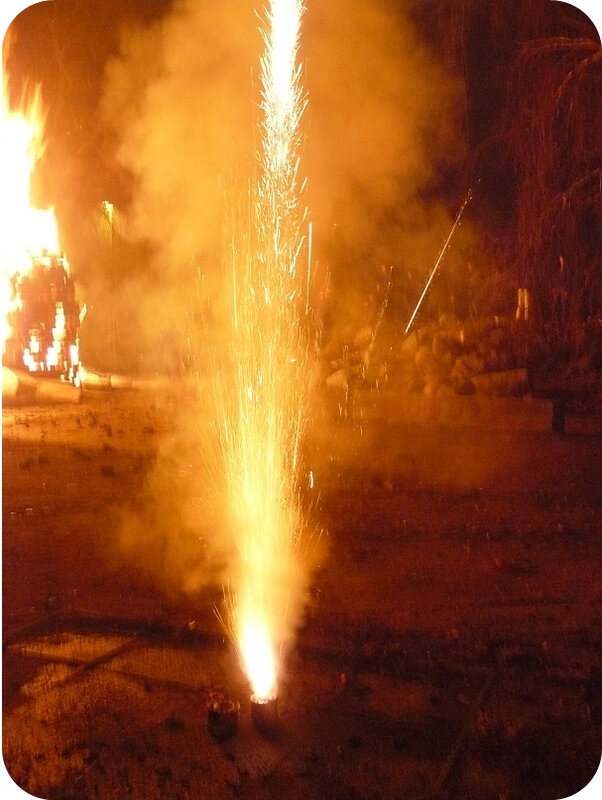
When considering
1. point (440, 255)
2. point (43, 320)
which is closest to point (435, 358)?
point (440, 255)

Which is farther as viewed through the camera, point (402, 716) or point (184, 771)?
point (402, 716)

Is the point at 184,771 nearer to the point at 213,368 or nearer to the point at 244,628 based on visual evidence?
the point at 244,628

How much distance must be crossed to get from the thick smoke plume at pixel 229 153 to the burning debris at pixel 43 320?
388 mm

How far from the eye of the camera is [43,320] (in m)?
3.39

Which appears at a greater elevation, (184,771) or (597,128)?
(597,128)

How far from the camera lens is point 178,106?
10.0ft

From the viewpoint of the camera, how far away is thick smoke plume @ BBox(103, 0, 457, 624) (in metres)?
2.94

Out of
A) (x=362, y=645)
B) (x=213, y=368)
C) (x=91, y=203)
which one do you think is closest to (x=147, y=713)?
(x=362, y=645)

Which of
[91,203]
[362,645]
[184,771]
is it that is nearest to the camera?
[184,771]

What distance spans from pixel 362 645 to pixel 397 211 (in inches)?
82.2

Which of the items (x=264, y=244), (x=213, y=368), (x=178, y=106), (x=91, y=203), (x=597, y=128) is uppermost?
(x=178, y=106)

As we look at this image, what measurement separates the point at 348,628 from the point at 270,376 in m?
1.19

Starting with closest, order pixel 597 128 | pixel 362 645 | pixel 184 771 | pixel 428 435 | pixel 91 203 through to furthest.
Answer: pixel 184 771
pixel 362 645
pixel 597 128
pixel 91 203
pixel 428 435

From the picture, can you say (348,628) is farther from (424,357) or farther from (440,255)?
(440,255)
